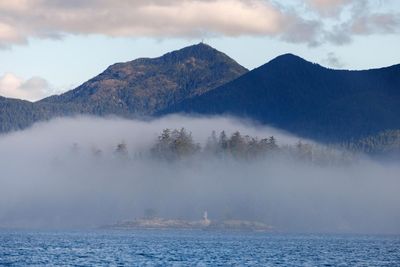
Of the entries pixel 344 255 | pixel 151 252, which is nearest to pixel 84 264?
pixel 151 252

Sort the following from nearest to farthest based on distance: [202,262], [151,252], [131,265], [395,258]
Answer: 1. [131,265]
2. [202,262]
3. [395,258]
4. [151,252]

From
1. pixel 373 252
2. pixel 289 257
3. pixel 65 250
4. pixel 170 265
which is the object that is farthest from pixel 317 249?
pixel 170 265

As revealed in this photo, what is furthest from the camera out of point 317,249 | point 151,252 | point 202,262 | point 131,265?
point 317,249

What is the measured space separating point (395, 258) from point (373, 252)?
20800mm

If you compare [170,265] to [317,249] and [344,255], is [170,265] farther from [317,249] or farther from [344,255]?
[317,249]

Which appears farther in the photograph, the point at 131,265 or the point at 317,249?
the point at 317,249

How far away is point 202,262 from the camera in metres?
142

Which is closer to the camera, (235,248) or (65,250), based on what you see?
(65,250)

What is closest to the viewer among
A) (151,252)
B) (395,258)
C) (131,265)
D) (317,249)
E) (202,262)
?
(131,265)

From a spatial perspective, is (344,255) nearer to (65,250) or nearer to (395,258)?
(395,258)

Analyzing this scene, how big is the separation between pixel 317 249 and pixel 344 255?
22.4 metres

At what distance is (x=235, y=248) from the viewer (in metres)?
192

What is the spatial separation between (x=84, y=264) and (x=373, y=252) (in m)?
62.8

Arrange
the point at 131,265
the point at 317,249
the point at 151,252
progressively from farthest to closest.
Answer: the point at 317,249 < the point at 151,252 < the point at 131,265
